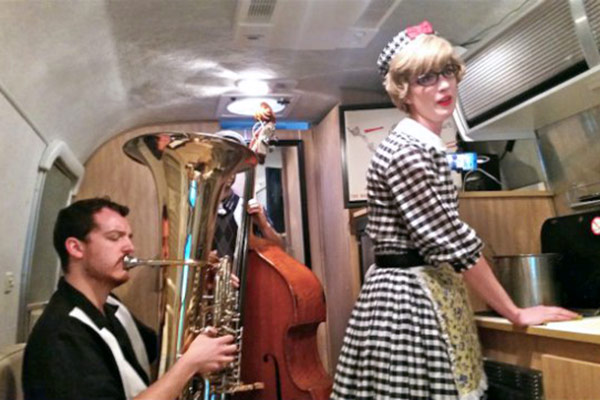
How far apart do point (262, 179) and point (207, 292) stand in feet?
6.31

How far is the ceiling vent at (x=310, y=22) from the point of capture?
6.20 feet

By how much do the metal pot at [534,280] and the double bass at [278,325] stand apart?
763mm

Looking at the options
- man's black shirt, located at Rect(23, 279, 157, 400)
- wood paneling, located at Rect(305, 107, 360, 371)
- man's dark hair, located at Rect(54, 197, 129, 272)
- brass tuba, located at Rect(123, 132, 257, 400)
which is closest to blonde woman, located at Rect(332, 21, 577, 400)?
brass tuba, located at Rect(123, 132, 257, 400)

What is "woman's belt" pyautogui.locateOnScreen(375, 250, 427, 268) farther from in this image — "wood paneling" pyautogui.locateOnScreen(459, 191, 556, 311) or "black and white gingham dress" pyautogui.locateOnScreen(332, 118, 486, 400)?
"wood paneling" pyautogui.locateOnScreen(459, 191, 556, 311)

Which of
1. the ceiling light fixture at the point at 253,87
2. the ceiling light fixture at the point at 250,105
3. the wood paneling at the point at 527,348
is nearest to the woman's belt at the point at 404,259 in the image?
the wood paneling at the point at 527,348

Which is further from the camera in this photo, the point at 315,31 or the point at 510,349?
the point at 315,31

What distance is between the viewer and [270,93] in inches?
116

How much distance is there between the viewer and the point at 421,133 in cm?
125

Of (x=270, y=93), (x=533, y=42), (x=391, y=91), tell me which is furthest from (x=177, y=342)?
(x=270, y=93)

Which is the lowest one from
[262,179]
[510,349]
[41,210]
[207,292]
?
[510,349]

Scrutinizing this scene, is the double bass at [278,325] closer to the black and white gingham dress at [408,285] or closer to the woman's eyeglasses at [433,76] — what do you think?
the black and white gingham dress at [408,285]

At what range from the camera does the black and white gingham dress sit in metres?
1.12

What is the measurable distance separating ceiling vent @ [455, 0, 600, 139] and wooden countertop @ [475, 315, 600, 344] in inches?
30.4

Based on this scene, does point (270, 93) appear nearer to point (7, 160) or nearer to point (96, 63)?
point (96, 63)
